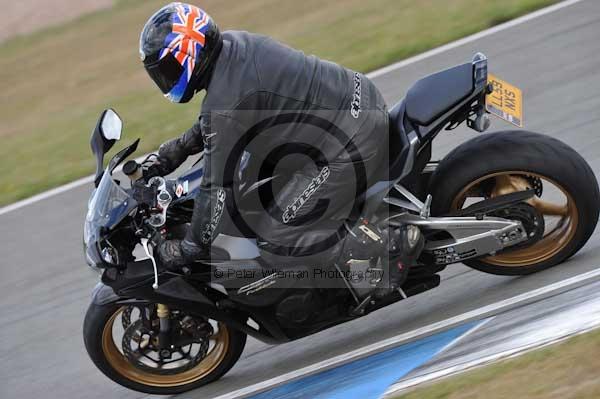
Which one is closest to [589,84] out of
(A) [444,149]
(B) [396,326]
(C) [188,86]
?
(A) [444,149]

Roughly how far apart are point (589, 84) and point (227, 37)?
161 inches

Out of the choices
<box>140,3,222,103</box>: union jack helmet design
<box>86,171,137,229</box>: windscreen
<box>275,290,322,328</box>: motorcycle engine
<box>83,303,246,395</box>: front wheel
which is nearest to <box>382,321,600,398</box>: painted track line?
<box>275,290,322,328</box>: motorcycle engine

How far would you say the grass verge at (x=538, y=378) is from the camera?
12.9ft

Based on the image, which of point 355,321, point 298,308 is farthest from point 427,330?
point 298,308

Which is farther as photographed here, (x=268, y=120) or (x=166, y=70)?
(x=268, y=120)

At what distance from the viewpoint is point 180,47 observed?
4383mm

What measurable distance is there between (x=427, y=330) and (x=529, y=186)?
3.17 ft

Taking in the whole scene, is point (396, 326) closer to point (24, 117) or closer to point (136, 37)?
point (24, 117)

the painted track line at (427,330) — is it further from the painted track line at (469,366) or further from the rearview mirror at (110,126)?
the rearview mirror at (110,126)

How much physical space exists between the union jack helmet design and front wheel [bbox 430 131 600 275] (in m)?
1.49

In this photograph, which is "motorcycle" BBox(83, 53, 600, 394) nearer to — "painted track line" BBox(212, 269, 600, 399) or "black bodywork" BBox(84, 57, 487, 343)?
"black bodywork" BBox(84, 57, 487, 343)

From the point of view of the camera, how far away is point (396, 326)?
546 cm

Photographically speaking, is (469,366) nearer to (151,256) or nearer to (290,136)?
(290,136)

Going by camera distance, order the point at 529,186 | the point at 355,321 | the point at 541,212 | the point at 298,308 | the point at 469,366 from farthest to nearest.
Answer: the point at 355,321 → the point at 541,212 → the point at 529,186 → the point at 298,308 → the point at 469,366
